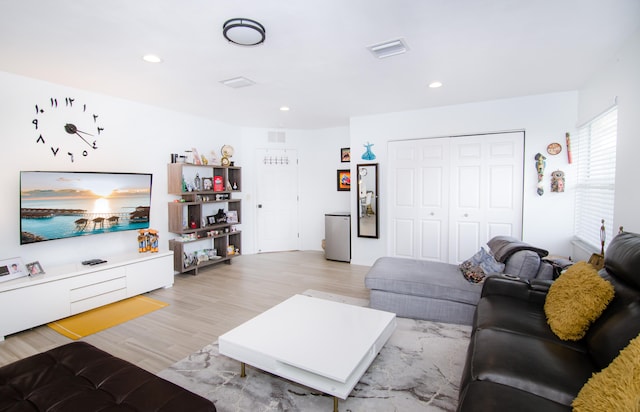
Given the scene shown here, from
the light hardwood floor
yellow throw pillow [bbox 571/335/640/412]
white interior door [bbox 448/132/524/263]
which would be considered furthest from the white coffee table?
white interior door [bbox 448/132/524/263]

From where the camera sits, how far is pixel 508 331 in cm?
188

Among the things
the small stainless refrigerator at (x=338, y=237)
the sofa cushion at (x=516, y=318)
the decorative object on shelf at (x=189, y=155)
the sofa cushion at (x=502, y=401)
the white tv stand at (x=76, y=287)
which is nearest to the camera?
the sofa cushion at (x=502, y=401)

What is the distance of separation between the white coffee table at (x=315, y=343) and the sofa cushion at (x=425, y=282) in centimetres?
67

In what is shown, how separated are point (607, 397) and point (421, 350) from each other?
1613 millimetres

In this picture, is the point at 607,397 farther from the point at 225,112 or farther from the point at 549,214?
the point at 225,112

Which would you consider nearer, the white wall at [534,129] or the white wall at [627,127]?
the white wall at [627,127]

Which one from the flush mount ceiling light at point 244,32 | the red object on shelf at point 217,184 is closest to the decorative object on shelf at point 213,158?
the red object on shelf at point 217,184

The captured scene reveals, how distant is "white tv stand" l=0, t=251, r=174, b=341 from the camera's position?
2.87 meters

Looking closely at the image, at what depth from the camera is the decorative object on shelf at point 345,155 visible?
6230 mm

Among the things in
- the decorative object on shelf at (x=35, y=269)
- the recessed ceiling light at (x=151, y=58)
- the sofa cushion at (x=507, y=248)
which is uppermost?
the recessed ceiling light at (x=151, y=58)

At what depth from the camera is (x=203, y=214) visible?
5.45 meters

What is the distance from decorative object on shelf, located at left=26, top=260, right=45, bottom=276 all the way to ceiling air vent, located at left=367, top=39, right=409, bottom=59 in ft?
13.0

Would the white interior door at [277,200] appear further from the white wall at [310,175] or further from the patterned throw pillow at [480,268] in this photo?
the patterned throw pillow at [480,268]

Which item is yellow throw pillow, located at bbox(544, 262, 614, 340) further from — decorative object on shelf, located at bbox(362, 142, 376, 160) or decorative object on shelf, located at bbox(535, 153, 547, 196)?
decorative object on shelf, located at bbox(362, 142, 376, 160)
